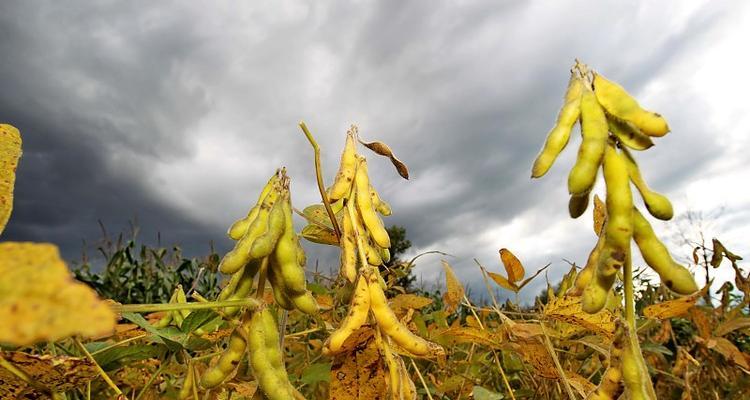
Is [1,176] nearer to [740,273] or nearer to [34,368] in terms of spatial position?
[34,368]

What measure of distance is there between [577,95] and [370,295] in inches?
15.6

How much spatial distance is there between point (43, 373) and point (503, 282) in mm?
1235

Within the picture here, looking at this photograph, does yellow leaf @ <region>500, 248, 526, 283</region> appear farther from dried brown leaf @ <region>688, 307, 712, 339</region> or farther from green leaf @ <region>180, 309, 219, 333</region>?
dried brown leaf @ <region>688, 307, 712, 339</region>

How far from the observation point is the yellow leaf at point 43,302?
1.18ft

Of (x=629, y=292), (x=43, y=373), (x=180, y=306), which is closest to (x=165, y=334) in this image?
(x=43, y=373)

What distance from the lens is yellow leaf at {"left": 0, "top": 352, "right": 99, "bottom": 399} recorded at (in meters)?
0.86

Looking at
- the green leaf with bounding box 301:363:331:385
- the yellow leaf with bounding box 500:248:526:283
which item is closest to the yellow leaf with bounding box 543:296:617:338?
the yellow leaf with bounding box 500:248:526:283

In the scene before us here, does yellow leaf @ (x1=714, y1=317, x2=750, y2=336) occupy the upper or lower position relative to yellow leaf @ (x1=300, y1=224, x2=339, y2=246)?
lower

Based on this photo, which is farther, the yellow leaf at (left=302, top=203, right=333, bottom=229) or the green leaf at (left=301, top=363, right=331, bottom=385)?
the green leaf at (left=301, top=363, right=331, bottom=385)

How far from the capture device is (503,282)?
1.72m

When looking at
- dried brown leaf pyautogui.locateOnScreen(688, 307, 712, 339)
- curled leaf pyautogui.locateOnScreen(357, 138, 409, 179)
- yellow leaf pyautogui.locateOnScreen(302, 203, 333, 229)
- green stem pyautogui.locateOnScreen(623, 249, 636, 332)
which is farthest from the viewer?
dried brown leaf pyautogui.locateOnScreen(688, 307, 712, 339)

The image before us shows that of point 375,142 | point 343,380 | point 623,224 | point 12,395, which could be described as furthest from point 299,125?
point 12,395

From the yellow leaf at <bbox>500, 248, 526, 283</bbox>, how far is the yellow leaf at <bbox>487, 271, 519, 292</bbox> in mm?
23

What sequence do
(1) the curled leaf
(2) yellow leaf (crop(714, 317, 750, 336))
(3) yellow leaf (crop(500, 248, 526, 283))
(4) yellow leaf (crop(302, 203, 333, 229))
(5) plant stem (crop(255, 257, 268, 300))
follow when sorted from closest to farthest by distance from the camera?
(5) plant stem (crop(255, 257, 268, 300))
(1) the curled leaf
(4) yellow leaf (crop(302, 203, 333, 229))
(3) yellow leaf (crop(500, 248, 526, 283))
(2) yellow leaf (crop(714, 317, 750, 336))
